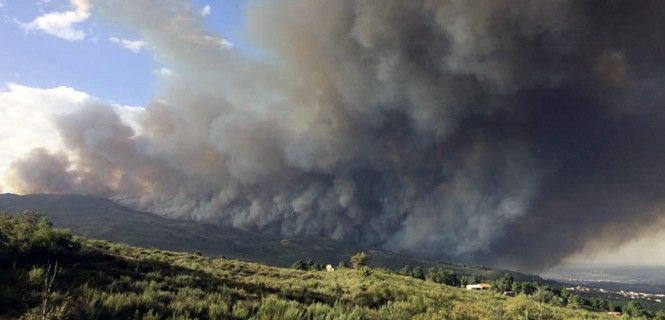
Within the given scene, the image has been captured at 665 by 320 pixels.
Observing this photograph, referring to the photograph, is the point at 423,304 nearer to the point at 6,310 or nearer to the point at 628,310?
the point at 6,310

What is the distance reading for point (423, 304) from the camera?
21.0 metres

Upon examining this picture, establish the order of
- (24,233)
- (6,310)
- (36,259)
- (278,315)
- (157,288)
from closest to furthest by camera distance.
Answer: (6,310) → (278,315) → (157,288) → (36,259) → (24,233)

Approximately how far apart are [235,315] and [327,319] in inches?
106

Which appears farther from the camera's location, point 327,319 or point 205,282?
point 205,282

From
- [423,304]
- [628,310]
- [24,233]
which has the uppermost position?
[24,233]

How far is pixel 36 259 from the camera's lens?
1825cm

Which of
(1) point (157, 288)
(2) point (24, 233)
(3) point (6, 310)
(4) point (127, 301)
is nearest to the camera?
(3) point (6, 310)

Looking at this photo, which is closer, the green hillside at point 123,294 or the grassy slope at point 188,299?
the green hillside at point 123,294

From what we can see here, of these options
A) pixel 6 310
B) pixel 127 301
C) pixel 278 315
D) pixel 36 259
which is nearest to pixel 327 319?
pixel 278 315

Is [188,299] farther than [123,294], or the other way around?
[188,299]

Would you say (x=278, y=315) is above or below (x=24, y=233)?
below

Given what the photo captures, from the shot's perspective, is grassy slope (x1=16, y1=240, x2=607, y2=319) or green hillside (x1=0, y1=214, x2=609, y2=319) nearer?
green hillside (x1=0, y1=214, x2=609, y2=319)

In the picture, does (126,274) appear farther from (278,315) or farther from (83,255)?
(278,315)

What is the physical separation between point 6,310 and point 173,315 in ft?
13.0
